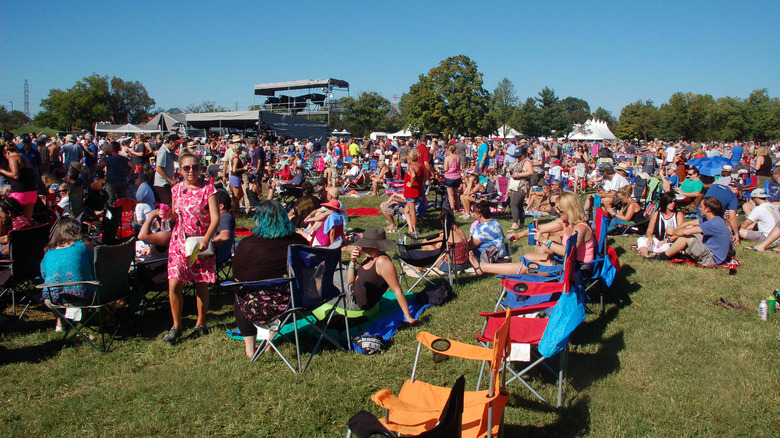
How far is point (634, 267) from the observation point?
20.9 ft

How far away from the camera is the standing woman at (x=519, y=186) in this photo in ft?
29.5

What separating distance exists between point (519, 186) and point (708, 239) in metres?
3.71

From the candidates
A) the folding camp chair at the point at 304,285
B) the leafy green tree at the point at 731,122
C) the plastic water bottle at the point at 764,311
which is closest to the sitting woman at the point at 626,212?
the plastic water bottle at the point at 764,311

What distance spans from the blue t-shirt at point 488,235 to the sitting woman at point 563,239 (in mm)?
262

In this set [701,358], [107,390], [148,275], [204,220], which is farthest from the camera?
[148,275]

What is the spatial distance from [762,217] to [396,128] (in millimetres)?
66445

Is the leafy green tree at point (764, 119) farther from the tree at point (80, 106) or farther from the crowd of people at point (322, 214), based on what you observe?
the tree at point (80, 106)

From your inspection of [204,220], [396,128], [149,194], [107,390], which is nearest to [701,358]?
[204,220]

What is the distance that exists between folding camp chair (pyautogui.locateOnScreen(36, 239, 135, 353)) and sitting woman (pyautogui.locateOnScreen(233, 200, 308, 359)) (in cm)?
110

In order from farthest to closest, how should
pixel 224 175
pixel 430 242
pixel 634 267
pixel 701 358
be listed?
1. pixel 224 175
2. pixel 634 267
3. pixel 430 242
4. pixel 701 358

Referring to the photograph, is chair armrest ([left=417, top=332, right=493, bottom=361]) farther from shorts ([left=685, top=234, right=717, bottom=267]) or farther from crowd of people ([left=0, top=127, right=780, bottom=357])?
shorts ([left=685, top=234, right=717, bottom=267])

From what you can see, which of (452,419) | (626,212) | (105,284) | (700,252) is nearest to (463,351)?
(452,419)

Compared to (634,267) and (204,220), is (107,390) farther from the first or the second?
(634,267)

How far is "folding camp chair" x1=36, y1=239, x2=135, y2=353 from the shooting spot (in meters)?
3.96
